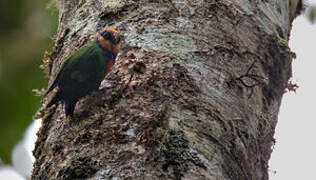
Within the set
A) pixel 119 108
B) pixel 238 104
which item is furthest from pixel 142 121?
pixel 238 104

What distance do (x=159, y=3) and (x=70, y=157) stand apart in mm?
829

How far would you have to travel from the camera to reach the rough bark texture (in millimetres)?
1521

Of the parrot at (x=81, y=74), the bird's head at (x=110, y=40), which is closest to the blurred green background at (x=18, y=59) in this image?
the parrot at (x=81, y=74)

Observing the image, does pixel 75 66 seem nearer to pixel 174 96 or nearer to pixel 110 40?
pixel 110 40

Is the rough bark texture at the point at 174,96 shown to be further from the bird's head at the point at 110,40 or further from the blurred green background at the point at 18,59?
the blurred green background at the point at 18,59

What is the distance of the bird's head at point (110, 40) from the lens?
1.83 m

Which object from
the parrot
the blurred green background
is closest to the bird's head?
the parrot

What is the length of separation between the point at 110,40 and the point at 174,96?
332 millimetres

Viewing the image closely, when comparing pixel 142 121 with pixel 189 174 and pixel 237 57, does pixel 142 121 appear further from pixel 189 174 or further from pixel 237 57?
pixel 237 57

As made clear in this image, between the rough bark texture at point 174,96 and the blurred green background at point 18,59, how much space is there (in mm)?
197

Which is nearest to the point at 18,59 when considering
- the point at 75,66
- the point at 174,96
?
the point at 75,66

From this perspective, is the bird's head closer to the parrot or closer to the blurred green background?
the parrot

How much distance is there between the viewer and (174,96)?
1706 millimetres

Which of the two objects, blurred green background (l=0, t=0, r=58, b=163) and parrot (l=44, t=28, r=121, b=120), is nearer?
blurred green background (l=0, t=0, r=58, b=163)
